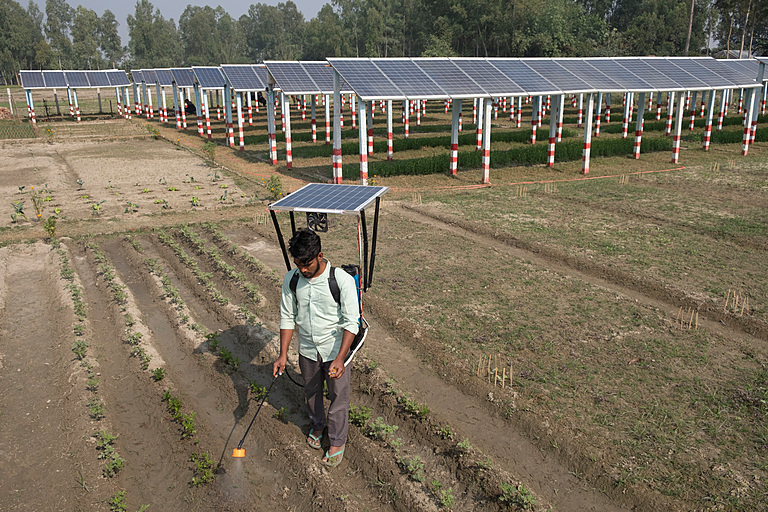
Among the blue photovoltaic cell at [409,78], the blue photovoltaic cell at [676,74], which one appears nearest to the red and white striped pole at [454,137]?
the blue photovoltaic cell at [409,78]

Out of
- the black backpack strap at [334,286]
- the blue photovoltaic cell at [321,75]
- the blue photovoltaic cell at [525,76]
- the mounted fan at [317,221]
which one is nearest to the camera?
the black backpack strap at [334,286]

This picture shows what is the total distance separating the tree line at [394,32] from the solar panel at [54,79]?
1078 inches

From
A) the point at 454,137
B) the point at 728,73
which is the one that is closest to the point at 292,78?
the point at 454,137

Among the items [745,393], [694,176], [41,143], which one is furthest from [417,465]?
[41,143]

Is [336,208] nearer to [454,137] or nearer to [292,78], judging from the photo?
[454,137]

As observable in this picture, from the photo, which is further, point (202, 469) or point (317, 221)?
point (317, 221)

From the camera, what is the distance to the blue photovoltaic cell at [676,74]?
930 inches

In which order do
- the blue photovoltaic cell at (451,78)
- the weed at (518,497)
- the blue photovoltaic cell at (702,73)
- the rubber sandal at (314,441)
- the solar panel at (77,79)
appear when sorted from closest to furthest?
1. the weed at (518,497)
2. the rubber sandal at (314,441)
3. the blue photovoltaic cell at (451,78)
4. the blue photovoltaic cell at (702,73)
5. the solar panel at (77,79)

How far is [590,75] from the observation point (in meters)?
22.9

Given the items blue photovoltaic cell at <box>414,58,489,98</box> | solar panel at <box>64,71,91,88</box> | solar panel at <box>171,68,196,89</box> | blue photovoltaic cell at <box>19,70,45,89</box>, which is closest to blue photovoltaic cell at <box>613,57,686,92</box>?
blue photovoltaic cell at <box>414,58,489,98</box>

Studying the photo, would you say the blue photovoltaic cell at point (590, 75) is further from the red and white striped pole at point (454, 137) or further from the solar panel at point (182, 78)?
the solar panel at point (182, 78)

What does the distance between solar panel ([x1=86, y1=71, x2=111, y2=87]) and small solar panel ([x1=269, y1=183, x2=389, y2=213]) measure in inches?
1724

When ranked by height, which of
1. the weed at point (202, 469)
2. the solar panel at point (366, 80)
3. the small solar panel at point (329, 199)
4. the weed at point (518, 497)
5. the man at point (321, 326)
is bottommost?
the weed at point (202, 469)

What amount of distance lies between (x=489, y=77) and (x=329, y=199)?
52.0ft
